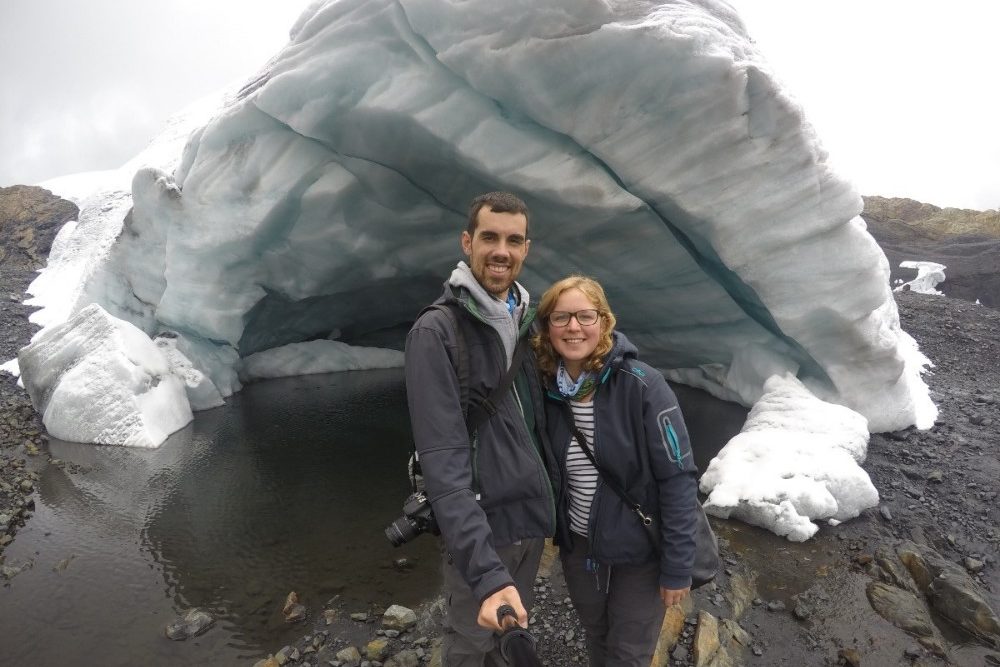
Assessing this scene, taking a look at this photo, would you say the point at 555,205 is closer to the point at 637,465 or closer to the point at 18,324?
the point at 637,465

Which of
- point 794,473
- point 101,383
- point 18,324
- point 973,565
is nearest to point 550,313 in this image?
point 794,473

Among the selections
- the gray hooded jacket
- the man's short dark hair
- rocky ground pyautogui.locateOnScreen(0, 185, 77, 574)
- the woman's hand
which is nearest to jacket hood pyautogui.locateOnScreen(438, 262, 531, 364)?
the gray hooded jacket

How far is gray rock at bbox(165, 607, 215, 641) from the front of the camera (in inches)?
142

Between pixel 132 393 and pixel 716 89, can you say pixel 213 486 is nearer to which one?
pixel 132 393

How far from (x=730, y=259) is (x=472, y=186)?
11.9 feet

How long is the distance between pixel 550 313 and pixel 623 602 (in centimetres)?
120

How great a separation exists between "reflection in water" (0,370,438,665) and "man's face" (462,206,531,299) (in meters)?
3.05

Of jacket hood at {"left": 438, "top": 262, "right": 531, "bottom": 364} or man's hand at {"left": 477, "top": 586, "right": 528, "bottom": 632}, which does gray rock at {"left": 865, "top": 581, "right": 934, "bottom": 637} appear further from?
jacket hood at {"left": 438, "top": 262, "right": 531, "bottom": 364}

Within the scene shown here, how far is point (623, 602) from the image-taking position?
7.06 ft

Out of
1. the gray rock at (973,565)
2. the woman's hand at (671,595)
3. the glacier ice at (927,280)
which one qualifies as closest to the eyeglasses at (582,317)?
the woman's hand at (671,595)

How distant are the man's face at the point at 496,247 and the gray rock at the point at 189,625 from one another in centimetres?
341

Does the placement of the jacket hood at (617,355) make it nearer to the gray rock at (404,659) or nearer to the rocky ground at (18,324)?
the gray rock at (404,659)

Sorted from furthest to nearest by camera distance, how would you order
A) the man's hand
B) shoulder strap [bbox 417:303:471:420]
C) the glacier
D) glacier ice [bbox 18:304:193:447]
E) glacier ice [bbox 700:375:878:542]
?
glacier ice [bbox 18:304:193:447], the glacier, glacier ice [bbox 700:375:878:542], shoulder strap [bbox 417:303:471:420], the man's hand

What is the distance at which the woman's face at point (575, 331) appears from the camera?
2.03m
